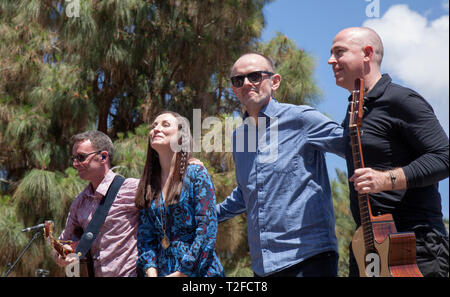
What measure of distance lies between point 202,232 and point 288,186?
40 centimetres

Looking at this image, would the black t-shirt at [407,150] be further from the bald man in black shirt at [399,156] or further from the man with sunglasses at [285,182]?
the man with sunglasses at [285,182]

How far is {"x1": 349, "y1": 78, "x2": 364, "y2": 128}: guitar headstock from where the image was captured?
1.69 m

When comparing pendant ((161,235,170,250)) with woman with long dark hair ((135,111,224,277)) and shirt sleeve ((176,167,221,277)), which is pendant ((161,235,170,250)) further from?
shirt sleeve ((176,167,221,277))

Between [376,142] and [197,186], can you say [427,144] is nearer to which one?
[376,142]

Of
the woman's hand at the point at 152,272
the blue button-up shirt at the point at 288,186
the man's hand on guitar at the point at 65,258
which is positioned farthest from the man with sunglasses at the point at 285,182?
the man's hand on guitar at the point at 65,258

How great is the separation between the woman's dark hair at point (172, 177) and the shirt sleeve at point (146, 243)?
0.07m

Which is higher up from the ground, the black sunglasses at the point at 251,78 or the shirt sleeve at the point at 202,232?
the black sunglasses at the point at 251,78

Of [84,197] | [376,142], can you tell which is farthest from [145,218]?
[376,142]

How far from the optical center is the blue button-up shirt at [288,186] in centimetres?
190

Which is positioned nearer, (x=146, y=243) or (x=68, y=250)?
(x=146, y=243)

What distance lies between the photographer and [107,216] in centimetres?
248

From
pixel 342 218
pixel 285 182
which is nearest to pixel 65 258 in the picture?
pixel 285 182

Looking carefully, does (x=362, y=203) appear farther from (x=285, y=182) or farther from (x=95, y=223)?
(x=95, y=223)

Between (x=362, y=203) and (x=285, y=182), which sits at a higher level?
(x=285, y=182)
